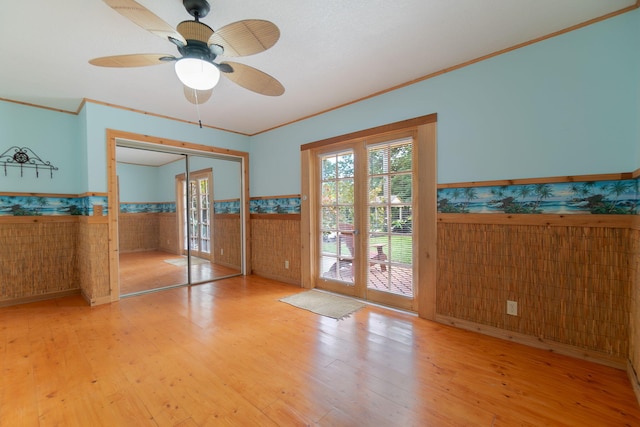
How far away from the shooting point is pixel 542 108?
7.37ft

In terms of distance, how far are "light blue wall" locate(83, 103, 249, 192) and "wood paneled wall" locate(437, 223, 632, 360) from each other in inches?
152

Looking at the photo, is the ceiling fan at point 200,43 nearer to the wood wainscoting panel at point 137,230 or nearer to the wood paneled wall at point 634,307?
the wood paneled wall at point 634,307

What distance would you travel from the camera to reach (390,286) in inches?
128

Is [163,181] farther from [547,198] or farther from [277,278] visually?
[547,198]

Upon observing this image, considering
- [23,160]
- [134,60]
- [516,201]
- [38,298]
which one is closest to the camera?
[134,60]

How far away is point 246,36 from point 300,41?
0.81 metres

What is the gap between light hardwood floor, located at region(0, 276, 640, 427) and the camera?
62.2 inches

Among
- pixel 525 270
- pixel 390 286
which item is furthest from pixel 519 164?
pixel 390 286

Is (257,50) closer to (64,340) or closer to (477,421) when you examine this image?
(477,421)

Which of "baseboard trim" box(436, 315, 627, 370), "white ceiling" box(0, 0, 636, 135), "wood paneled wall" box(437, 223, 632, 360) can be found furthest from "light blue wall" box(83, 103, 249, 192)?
"baseboard trim" box(436, 315, 627, 370)

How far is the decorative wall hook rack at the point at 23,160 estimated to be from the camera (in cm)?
336

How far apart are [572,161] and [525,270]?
3.09ft

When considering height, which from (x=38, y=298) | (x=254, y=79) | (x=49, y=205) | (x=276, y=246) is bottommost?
(x=38, y=298)

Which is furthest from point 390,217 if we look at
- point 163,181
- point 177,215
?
point 163,181
